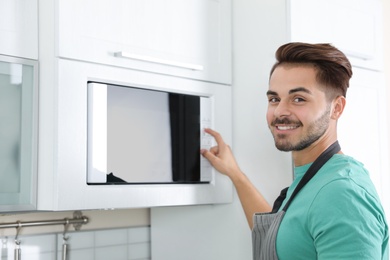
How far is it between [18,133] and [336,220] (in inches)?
34.9

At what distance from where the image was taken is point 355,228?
→ 1414 millimetres

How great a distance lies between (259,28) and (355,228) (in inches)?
37.1

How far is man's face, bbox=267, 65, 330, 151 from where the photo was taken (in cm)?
170

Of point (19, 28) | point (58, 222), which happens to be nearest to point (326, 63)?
point (19, 28)

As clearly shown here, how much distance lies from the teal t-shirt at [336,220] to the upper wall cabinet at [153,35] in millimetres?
635

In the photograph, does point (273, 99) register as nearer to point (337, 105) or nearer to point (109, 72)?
point (337, 105)

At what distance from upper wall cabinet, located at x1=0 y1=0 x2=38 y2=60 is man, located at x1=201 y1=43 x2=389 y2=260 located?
0.67 meters

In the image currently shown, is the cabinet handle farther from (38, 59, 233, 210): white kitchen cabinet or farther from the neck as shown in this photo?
the neck

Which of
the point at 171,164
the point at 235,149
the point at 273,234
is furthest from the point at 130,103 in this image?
the point at 273,234

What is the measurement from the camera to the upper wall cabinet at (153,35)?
180 cm

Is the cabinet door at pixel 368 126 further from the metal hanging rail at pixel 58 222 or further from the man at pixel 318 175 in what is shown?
the metal hanging rail at pixel 58 222

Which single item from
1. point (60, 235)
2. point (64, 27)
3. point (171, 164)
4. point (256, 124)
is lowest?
point (60, 235)

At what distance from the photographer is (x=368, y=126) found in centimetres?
236

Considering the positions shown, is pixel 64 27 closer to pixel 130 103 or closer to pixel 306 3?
pixel 130 103
